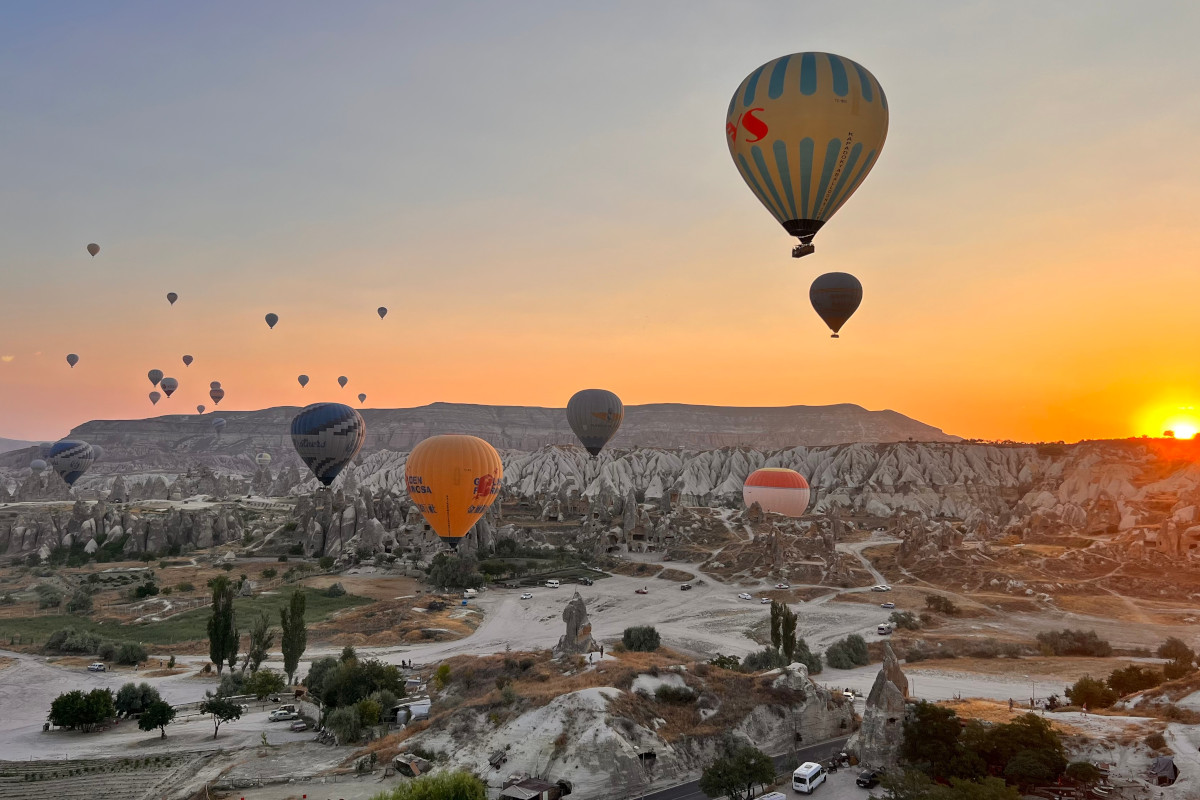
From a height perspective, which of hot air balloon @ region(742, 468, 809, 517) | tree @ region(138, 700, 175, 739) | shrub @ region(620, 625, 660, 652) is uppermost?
hot air balloon @ region(742, 468, 809, 517)

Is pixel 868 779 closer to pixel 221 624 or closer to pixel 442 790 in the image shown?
pixel 442 790

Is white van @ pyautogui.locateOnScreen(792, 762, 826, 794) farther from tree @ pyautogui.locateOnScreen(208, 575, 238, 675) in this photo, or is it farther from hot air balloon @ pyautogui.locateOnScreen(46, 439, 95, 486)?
hot air balloon @ pyautogui.locateOnScreen(46, 439, 95, 486)

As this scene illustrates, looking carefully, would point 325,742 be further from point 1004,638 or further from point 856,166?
point 1004,638

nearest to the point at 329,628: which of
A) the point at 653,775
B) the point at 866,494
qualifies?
the point at 653,775

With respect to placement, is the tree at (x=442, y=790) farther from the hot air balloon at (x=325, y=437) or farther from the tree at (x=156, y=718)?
the hot air balloon at (x=325, y=437)

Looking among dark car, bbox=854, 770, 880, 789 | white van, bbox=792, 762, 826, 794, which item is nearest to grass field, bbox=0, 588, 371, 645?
white van, bbox=792, 762, 826, 794

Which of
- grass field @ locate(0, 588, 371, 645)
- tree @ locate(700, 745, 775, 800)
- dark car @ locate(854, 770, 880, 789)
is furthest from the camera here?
grass field @ locate(0, 588, 371, 645)

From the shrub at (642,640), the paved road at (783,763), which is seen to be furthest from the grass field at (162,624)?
the paved road at (783,763)
